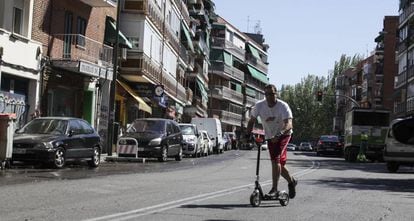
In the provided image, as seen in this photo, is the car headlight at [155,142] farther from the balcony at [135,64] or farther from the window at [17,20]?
the balcony at [135,64]

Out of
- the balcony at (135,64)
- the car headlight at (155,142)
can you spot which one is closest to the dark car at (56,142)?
the car headlight at (155,142)

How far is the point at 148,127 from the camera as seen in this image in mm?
28031

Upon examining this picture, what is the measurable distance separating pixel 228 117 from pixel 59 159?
84.1 m

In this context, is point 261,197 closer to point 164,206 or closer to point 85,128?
point 164,206

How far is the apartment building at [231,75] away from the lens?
323ft

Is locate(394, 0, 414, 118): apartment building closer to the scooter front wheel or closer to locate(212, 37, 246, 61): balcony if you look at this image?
locate(212, 37, 246, 61): balcony

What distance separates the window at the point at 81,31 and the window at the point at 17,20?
3.88 metres

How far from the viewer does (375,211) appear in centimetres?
1041

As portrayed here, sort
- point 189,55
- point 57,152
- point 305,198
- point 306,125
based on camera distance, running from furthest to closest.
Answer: point 306,125
point 189,55
point 57,152
point 305,198

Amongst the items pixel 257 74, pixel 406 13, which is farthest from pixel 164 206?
pixel 257 74

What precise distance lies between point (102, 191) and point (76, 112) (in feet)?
65.0

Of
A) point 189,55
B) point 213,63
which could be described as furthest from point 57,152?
point 213,63

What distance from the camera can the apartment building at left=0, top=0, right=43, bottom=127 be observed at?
24.1m

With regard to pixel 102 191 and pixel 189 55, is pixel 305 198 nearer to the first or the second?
pixel 102 191
